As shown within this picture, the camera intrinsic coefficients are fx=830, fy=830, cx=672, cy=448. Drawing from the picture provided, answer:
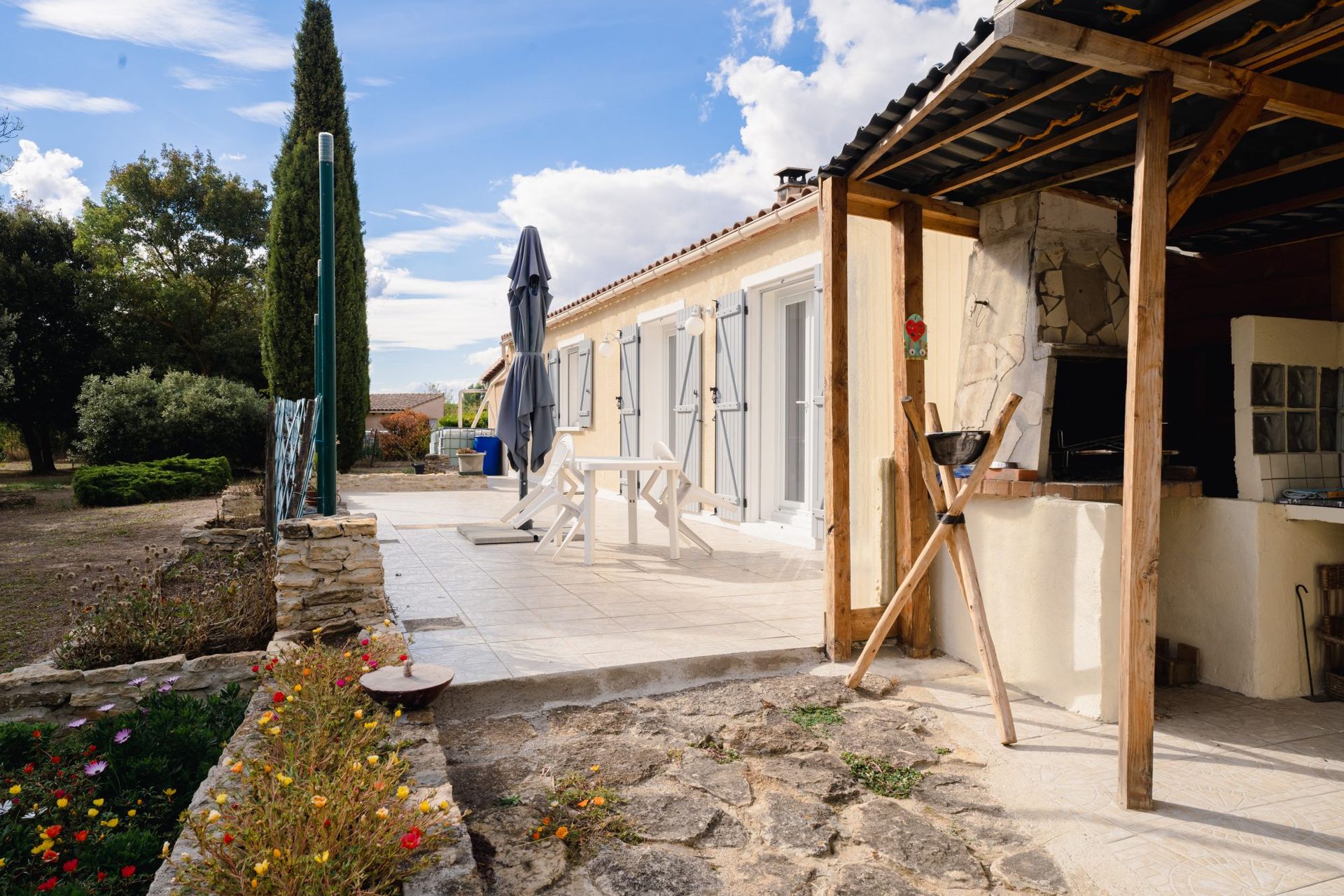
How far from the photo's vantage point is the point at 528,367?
21.0 feet

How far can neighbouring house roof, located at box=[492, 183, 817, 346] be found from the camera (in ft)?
20.0

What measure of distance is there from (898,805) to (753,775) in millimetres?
421

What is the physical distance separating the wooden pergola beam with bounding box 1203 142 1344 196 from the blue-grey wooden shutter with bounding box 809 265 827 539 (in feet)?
9.28

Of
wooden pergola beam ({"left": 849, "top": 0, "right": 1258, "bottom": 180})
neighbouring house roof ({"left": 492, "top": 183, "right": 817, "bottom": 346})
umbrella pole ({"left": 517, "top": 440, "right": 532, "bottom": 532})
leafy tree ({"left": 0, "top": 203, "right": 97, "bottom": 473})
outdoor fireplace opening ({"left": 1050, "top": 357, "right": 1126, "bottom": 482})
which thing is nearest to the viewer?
wooden pergola beam ({"left": 849, "top": 0, "right": 1258, "bottom": 180})

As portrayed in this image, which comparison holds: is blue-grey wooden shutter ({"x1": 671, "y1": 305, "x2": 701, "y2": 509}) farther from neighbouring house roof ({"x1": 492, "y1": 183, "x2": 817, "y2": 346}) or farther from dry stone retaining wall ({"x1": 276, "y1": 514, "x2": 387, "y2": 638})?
dry stone retaining wall ({"x1": 276, "y1": 514, "x2": 387, "y2": 638})

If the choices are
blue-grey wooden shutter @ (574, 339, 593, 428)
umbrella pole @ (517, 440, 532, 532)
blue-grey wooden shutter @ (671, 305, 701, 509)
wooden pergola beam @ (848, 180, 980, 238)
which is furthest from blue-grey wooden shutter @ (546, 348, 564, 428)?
wooden pergola beam @ (848, 180, 980, 238)

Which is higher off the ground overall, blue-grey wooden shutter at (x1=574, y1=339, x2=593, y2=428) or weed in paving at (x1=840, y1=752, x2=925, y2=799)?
blue-grey wooden shutter at (x1=574, y1=339, x2=593, y2=428)

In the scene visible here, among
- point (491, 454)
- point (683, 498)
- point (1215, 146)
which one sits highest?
point (1215, 146)

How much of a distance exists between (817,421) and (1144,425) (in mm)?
3789

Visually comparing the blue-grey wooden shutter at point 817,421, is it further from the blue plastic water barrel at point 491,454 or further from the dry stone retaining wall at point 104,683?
the blue plastic water barrel at point 491,454

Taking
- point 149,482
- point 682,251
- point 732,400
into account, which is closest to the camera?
point 732,400

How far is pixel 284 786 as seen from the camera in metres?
1.94

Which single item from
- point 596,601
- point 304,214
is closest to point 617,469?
point 596,601

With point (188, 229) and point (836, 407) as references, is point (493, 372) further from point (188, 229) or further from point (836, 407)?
point (836, 407)
